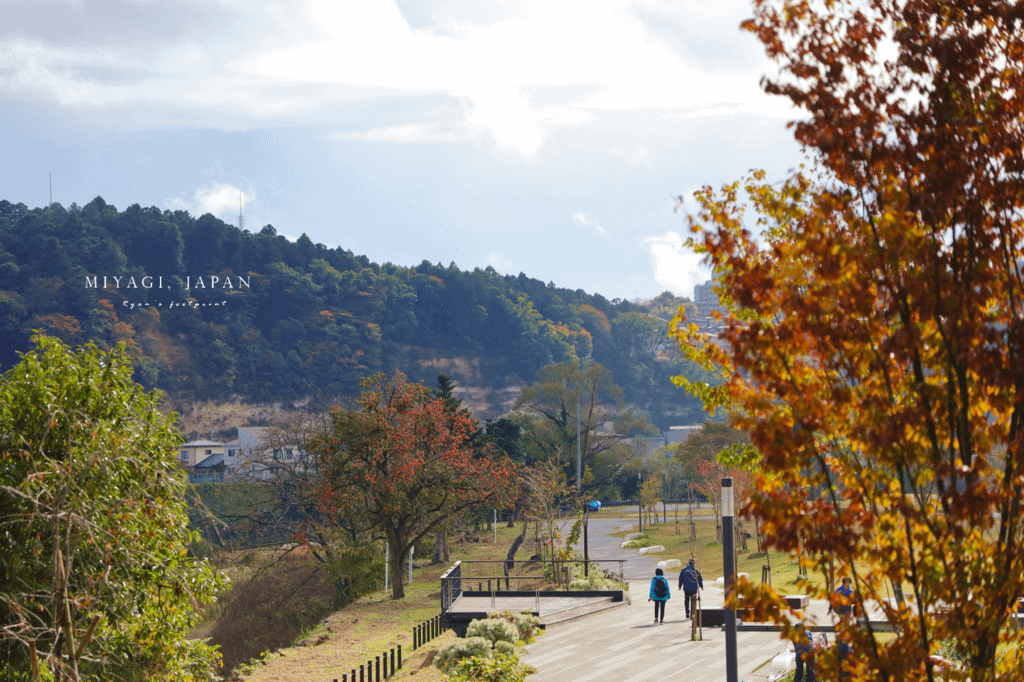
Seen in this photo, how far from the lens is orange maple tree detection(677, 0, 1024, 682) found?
12.8 feet

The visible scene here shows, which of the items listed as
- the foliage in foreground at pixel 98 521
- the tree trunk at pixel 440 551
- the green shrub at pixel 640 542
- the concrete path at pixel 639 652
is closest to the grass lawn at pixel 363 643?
the concrete path at pixel 639 652

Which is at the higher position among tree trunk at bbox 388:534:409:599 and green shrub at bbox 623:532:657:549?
tree trunk at bbox 388:534:409:599

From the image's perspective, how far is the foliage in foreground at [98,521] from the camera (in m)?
8.07

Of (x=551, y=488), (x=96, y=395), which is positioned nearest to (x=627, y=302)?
(x=551, y=488)

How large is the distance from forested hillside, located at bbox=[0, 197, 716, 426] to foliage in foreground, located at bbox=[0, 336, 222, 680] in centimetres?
7627

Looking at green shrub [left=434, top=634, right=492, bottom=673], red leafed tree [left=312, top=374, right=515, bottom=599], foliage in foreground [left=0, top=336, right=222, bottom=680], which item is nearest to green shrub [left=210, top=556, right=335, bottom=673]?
red leafed tree [left=312, top=374, right=515, bottom=599]

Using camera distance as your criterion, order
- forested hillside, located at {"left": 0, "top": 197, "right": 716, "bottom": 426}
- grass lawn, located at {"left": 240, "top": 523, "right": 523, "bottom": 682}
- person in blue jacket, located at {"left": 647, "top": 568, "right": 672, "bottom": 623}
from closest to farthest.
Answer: grass lawn, located at {"left": 240, "top": 523, "right": 523, "bottom": 682} → person in blue jacket, located at {"left": 647, "top": 568, "right": 672, "bottom": 623} → forested hillside, located at {"left": 0, "top": 197, "right": 716, "bottom": 426}

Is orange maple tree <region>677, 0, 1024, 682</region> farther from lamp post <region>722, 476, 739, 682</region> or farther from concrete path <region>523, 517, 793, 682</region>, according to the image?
concrete path <region>523, 517, 793, 682</region>

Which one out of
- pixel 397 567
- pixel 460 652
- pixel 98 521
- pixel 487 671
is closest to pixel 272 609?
pixel 397 567

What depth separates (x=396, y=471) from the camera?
22.9 metres

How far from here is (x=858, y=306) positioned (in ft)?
13.2

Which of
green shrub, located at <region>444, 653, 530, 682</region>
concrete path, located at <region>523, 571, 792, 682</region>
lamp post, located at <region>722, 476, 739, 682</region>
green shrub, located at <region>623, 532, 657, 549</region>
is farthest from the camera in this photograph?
green shrub, located at <region>623, 532, 657, 549</region>

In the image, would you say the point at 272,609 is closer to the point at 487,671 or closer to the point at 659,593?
the point at 659,593

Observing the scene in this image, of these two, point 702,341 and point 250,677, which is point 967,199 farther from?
point 250,677
